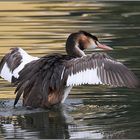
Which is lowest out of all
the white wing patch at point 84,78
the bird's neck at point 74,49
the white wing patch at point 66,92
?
the white wing patch at point 66,92

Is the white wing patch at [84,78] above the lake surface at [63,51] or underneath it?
above

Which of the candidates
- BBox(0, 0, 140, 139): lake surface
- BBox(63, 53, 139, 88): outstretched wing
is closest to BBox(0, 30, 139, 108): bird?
BBox(63, 53, 139, 88): outstretched wing

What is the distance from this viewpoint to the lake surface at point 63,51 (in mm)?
11469

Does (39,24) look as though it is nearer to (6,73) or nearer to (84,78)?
(6,73)

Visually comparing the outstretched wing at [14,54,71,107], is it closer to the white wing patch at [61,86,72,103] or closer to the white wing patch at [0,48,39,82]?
the white wing patch at [61,86,72,103]

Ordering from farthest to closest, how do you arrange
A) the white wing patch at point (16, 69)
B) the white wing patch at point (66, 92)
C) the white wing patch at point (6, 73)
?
the white wing patch at point (6, 73), the white wing patch at point (16, 69), the white wing patch at point (66, 92)

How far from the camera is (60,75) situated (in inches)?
491

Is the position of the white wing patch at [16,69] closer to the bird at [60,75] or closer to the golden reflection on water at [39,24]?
the bird at [60,75]

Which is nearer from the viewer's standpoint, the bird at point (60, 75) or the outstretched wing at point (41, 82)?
the bird at point (60, 75)

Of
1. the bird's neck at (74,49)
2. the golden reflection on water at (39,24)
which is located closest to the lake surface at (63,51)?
the golden reflection on water at (39,24)

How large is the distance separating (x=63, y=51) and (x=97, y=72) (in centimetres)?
485

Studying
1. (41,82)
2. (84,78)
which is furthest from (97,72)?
(41,82)

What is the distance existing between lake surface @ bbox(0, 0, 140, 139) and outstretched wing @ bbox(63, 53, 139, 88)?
480 millimetres

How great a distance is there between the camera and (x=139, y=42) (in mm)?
18062
